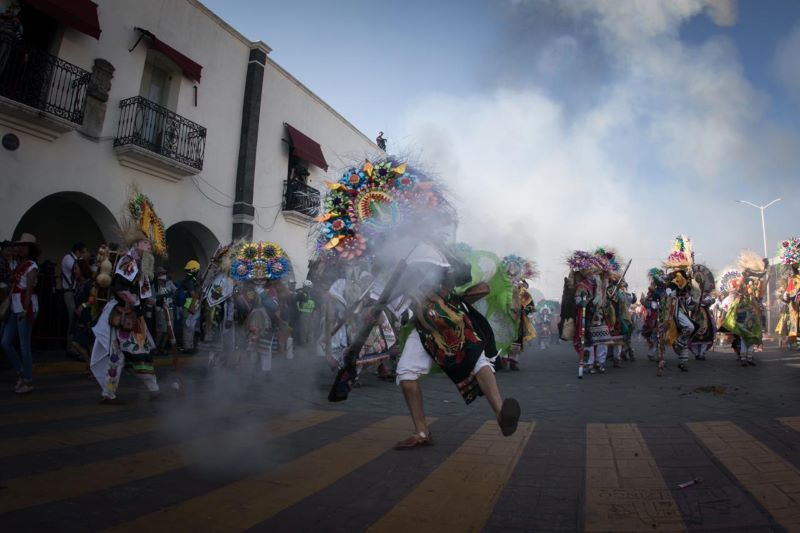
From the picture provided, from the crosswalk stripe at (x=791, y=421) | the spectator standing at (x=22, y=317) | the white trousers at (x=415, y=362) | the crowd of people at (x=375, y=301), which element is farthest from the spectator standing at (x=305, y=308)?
the crosswalk stripe at (x=791, y=421)

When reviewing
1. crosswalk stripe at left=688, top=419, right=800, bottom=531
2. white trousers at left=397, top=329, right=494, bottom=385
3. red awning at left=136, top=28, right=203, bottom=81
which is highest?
red awning at left=136, top=28, right=203, bottom=81

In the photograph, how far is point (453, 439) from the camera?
4219 millimetres

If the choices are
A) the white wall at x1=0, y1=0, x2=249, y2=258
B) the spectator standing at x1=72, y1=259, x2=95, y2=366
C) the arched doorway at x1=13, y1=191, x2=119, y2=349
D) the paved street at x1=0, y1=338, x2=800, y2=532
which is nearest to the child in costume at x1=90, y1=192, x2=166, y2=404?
the paved street at x1=0, y1=338, x2=800, y2=532

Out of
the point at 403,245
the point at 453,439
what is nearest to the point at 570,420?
the point at 453,439

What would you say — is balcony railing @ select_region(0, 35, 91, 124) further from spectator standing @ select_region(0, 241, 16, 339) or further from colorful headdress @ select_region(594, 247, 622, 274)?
colorful headdress @ select_region(594, 247, 622, 274)

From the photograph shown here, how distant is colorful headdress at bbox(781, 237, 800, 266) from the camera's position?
10578 mm

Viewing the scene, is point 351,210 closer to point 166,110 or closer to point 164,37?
point 166,110

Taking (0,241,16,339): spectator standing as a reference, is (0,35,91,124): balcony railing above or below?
above

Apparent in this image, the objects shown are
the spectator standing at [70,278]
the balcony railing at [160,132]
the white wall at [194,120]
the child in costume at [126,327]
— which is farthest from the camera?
the balcony railing at [160,132]

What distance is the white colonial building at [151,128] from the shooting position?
1039 cm

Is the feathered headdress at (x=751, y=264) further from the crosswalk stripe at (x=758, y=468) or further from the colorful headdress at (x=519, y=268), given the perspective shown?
the crosswalk stripe at (x=758, y=468)

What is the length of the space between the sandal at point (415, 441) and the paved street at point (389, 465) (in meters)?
0.08

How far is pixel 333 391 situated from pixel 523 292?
8.33 m

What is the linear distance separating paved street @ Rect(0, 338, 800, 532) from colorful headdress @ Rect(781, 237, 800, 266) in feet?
19.7
